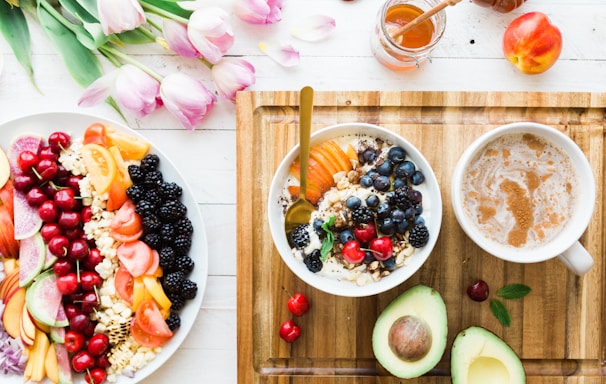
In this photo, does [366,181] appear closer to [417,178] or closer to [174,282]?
[417,178]

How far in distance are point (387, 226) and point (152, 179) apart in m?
0.56

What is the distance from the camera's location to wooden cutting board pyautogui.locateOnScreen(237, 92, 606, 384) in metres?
1.33

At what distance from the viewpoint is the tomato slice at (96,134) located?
1.41 m

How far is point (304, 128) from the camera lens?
3.72 feet

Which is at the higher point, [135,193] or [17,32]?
[17,32]

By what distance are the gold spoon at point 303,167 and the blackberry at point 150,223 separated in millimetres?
344

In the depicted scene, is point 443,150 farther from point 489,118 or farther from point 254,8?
point 254,8

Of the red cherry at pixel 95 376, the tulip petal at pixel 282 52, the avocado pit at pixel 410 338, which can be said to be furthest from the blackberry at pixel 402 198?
the red cherry at pixel 95 376

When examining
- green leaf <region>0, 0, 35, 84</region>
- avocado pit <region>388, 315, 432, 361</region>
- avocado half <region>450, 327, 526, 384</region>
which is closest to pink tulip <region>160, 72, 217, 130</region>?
green leaf <region>0, 0, 35, 84</region>

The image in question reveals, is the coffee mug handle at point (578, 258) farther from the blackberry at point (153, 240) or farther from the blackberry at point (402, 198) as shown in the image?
the blackberry at point (153, 240)

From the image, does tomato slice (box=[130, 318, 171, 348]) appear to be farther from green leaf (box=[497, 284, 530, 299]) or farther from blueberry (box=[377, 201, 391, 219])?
green leaf (box=[497, 284, 530, 299])

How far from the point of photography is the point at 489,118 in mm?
1332

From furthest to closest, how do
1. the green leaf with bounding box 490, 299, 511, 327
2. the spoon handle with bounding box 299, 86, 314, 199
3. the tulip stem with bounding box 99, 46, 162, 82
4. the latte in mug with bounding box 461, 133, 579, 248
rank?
the tulip stem with bounding box 99, 46, 162, 82
the green leaf with bounding box 490, 299, 511, 327
the latte in mug with bounding box 461, 133, 579, 248
the spoon handle with bounding box 299, 86, 314, 199

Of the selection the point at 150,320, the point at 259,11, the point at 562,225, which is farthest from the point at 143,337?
the point at 562,225
